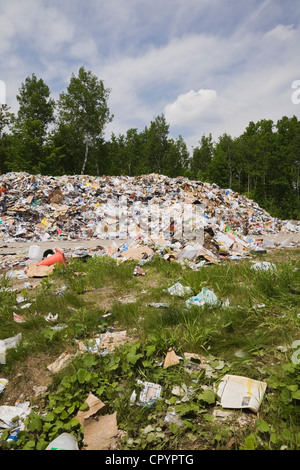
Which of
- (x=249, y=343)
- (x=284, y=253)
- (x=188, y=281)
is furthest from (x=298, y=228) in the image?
(x=249, y=343)

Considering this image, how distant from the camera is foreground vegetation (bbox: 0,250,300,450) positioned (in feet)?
4.79

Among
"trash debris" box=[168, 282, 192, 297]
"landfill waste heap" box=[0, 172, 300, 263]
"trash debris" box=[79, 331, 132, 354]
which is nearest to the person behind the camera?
"trash debris" box=[79, 331, 132, 354]

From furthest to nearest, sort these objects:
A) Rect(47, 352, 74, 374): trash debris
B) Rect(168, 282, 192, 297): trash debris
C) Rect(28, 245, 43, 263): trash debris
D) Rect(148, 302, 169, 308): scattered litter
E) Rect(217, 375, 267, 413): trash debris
A: Rect(28, 245, 43, 263): trash debris, Rect(168, 282, 192, 297): trash debris, Rect(148, 302, 169, 308): scattered litter, Rect(47, 352, 74, 374): trash debris, Rect(217, 375, 267, 413): trash debris

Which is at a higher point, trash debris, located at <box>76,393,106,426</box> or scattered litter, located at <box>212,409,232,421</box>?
scattered litter, located at <box>212,409,232,421</box>

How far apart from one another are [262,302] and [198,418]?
1.64 m

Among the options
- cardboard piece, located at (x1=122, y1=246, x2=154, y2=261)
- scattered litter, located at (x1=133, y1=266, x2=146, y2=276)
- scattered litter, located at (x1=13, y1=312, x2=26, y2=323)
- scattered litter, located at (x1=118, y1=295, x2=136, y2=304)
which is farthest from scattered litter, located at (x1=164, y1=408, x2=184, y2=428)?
cardboard piece, located at (x1=122, y1=246, x2=154, y2=261)

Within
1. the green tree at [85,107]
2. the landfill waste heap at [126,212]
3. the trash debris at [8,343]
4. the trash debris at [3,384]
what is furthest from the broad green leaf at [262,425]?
the green tree at [85,107]

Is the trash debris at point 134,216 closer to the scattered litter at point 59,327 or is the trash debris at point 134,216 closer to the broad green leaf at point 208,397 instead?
the scattered litter at point 59,327

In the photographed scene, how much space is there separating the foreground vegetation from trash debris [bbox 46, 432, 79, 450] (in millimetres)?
49

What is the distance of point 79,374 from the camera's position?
6.06 ft

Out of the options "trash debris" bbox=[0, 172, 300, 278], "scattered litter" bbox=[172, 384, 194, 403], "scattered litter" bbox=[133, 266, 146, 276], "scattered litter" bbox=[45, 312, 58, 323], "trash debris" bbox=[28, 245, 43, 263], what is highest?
"trash debris" bbox=[0, 172, 300, 278]

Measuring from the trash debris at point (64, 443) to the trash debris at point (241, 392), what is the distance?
36.3 inches

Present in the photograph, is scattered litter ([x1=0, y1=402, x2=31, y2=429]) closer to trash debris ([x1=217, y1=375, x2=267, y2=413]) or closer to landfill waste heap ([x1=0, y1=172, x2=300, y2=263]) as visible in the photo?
trash debris ([x1=217, y1=375, x2=267, y2=413])
